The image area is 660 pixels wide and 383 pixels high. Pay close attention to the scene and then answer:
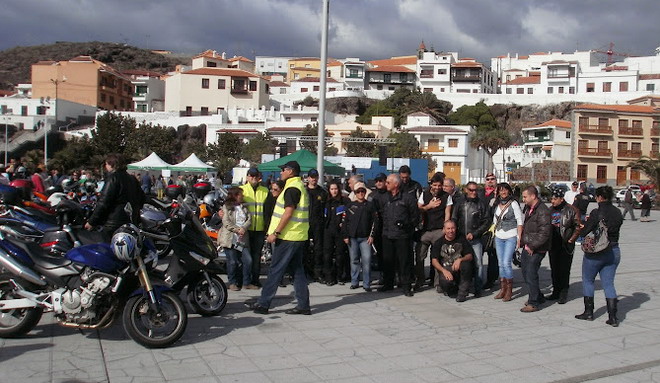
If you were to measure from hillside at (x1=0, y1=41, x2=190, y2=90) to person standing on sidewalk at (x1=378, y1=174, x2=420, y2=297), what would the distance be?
129 meters

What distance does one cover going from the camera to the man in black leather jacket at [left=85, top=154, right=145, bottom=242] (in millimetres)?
7168

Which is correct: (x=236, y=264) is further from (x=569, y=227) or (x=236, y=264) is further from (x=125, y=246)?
(x=569, y=227)

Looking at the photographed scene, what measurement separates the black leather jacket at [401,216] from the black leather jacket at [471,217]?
0.68 metres

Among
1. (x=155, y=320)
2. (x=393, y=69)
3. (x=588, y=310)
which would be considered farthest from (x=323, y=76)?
(x=393, y=69)

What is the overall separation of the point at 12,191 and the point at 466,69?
91.1 m

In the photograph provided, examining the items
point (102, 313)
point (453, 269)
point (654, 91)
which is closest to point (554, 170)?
point (654, 91)

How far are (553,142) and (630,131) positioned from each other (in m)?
8.01

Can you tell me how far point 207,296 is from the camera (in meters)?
7.19

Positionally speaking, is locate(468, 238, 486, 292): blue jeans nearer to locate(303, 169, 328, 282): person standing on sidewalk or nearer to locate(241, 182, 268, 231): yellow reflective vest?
locate(303, 169, 328, 282): person standing on sidewalk

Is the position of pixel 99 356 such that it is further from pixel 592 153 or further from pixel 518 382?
pixel 592 153

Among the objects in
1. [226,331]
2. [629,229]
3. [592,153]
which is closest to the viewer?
[226,331]

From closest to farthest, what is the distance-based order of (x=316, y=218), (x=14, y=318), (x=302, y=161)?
(x=14, y=318) → (x=316, y=218) → (x=302, y=161)

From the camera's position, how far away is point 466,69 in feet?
307

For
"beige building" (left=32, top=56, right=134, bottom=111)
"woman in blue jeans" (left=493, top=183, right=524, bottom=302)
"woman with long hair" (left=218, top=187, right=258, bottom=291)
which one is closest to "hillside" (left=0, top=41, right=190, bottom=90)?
"beige building" (left=32, top=56, right=134, bottom=111)
